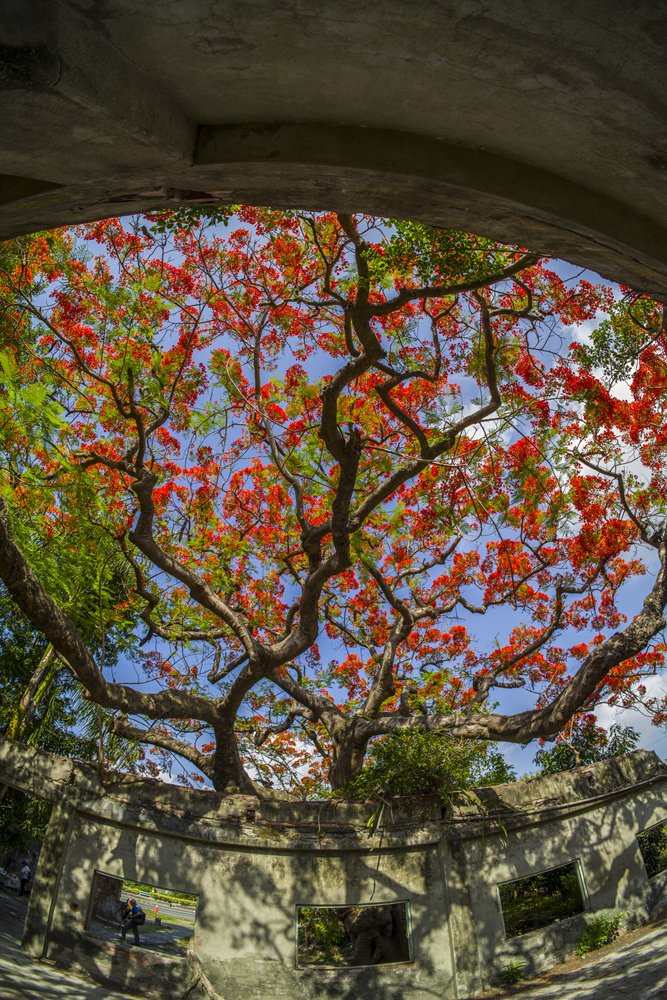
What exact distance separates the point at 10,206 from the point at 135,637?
23.5 ft

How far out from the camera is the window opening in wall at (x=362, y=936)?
855cm

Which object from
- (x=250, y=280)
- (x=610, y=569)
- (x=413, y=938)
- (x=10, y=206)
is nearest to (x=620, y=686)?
(x=610, y=569)

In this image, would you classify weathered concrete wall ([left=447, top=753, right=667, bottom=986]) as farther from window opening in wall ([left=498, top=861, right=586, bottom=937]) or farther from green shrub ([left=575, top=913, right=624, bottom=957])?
window opening in wall ([left=498, top=861, right=586, bottom=937])

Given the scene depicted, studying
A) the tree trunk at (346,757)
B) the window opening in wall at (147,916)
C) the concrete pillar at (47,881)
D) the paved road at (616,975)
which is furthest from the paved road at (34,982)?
the paved road at (616,975)

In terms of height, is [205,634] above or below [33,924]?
above

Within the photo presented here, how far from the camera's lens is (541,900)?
9.05 metres

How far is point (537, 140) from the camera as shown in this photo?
1.76 m

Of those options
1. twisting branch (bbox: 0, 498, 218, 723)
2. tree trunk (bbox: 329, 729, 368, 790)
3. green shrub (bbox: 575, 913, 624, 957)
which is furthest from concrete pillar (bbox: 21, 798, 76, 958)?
green shrub (bbox: 575, 913, 624, 957)

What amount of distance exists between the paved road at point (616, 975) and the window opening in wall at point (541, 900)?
1.54 m

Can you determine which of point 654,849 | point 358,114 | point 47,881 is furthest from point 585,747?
point 358,114

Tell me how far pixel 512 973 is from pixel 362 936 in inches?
88.9

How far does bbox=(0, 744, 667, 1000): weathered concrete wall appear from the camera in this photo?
6.96 meters

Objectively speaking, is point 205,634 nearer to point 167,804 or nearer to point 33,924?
Result: point 167,804

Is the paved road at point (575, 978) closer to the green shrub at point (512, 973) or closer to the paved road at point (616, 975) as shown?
the paved road at point (616, 975)
